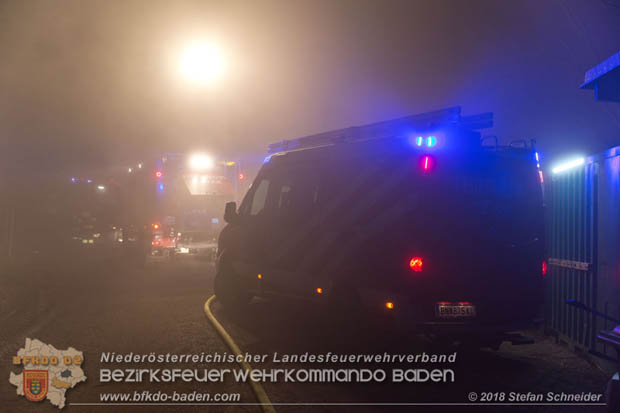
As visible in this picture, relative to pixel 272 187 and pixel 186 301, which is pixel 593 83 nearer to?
pixel 272 187

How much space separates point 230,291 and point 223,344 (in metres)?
2.27

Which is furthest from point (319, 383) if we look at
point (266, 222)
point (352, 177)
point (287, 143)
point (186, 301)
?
point (186, 301)

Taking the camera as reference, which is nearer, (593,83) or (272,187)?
(593,83)

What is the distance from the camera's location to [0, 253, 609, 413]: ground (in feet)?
16.3

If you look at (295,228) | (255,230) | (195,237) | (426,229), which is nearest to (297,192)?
(295,228)

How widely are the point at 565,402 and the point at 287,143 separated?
5290 mm

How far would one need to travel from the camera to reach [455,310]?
522cm

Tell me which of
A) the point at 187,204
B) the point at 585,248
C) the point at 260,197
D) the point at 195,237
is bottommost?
the point at 195,237

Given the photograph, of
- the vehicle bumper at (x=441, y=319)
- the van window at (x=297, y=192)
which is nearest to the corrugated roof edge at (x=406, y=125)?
the van window at (x=297, y=192)

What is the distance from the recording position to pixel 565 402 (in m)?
4.84

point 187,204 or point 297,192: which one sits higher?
point 187,204

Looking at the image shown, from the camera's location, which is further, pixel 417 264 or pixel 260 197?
pixel 260 197

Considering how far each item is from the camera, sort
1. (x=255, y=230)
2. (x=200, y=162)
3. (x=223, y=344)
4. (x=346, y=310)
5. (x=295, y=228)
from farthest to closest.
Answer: (x=200, y=162) → (x=255, y=230) → (x=295, y=228) → (x=223, y=344) → (x=346, y=310)

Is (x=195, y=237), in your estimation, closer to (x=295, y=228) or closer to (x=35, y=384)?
(x=295, y=228)
